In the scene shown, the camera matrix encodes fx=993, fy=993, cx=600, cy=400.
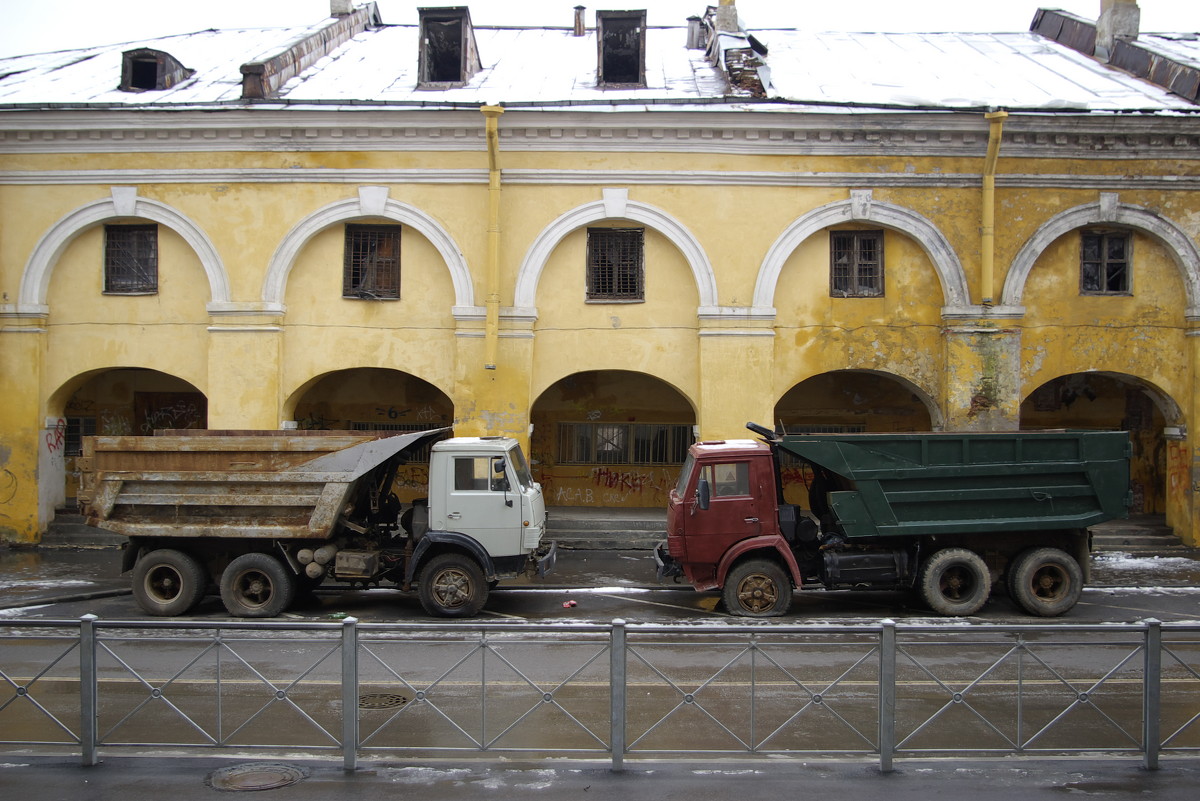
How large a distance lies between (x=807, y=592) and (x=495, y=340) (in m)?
6.78

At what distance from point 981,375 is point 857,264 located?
2.90 m

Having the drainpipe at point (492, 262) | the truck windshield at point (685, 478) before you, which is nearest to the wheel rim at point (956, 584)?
the truck windshield at point (685, 478)

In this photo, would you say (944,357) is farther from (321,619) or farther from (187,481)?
(187,481)

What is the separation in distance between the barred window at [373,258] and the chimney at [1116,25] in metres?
15.5

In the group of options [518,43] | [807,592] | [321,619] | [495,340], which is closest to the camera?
[321,619]

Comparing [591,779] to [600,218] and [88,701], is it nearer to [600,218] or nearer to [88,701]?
[88,701]

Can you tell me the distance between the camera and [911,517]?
12.9 metres

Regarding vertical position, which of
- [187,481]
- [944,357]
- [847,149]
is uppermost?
[847,149]

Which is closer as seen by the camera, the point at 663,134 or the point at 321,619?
the point at 321,619

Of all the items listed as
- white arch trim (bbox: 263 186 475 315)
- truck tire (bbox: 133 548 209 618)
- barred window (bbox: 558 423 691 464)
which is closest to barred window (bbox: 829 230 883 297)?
barred window (bbox: 558 423 691 464)

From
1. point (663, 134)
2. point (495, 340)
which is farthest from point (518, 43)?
point (495, 340)

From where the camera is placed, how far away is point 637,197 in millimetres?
17625

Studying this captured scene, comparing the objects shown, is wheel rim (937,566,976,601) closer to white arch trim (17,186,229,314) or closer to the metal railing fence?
the metal railing fence

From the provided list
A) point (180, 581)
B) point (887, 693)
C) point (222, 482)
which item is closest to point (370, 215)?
point (222, 482)
